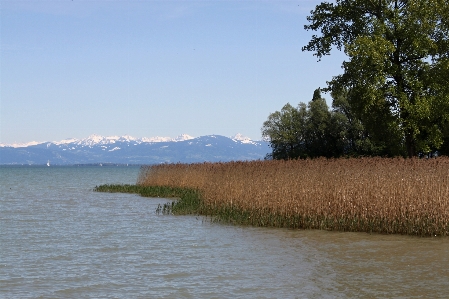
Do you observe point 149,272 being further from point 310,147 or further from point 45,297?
point 310,147

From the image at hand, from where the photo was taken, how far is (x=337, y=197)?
62.1 ft

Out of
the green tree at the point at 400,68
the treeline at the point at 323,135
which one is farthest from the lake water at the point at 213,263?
the treeline at the point at 323,135

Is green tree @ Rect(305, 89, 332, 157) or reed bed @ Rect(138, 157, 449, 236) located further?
green tree @ Rect(305, 89, 332, 157)

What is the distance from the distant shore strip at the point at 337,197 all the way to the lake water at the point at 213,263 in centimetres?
56

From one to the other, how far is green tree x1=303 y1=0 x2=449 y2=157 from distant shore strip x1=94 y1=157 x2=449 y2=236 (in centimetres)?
739

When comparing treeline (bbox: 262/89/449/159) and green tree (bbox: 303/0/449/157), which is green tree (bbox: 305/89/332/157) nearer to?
treeline (bbox: 262/89/449/159)

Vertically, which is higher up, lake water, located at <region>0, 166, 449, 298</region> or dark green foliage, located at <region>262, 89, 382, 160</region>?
dark green foliage, located at <region>262, 89, 382, 160</region>

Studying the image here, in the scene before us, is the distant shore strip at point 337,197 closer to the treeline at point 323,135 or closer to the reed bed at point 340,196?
the reed bed at point 340,196

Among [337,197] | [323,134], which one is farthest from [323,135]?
[337,197]

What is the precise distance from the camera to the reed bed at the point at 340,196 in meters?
17.5

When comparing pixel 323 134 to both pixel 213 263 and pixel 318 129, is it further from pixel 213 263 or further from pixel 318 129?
pixel 213 263

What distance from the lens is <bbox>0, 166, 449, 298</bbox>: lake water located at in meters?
11.8

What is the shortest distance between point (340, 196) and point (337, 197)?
0.15 metres

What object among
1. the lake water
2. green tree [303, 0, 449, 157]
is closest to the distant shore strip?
the lake water
